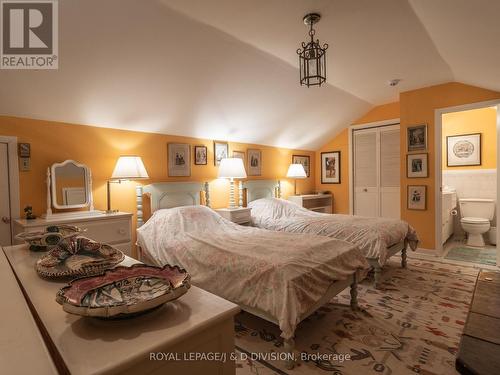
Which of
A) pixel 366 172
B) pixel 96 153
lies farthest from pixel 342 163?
pixel 96 153

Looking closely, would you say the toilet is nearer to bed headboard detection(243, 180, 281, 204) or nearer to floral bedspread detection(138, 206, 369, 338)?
bed headboard detection(243, 180, 281, 204)

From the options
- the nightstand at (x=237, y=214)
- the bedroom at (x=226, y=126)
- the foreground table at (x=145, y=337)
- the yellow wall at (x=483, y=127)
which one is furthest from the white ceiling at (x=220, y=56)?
the foreground table at (x=145, y=337)

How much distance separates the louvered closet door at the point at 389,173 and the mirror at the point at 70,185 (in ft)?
15.7

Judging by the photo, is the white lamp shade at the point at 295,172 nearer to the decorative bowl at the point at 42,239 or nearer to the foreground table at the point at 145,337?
the decorative bowl at the point at 42,239


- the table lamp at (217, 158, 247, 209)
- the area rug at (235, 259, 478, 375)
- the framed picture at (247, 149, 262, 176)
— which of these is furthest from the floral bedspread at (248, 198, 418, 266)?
the table lamp at (217, 158, 247, 209)

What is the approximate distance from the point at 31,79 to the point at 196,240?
2.00m

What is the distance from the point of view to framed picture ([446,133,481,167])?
4.95m

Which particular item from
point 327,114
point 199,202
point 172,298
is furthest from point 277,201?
point 172,298

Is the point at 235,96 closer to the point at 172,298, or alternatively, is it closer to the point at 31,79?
the point at 31,79

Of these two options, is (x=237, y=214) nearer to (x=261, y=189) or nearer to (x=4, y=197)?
→ (x=261, y=189)

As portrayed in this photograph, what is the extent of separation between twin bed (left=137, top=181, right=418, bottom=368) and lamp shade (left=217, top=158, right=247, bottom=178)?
0.73 meters

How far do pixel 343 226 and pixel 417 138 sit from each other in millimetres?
2170

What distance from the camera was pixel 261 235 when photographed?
2814 mm

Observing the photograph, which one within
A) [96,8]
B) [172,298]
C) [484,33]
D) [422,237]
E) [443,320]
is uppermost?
[96,8]
